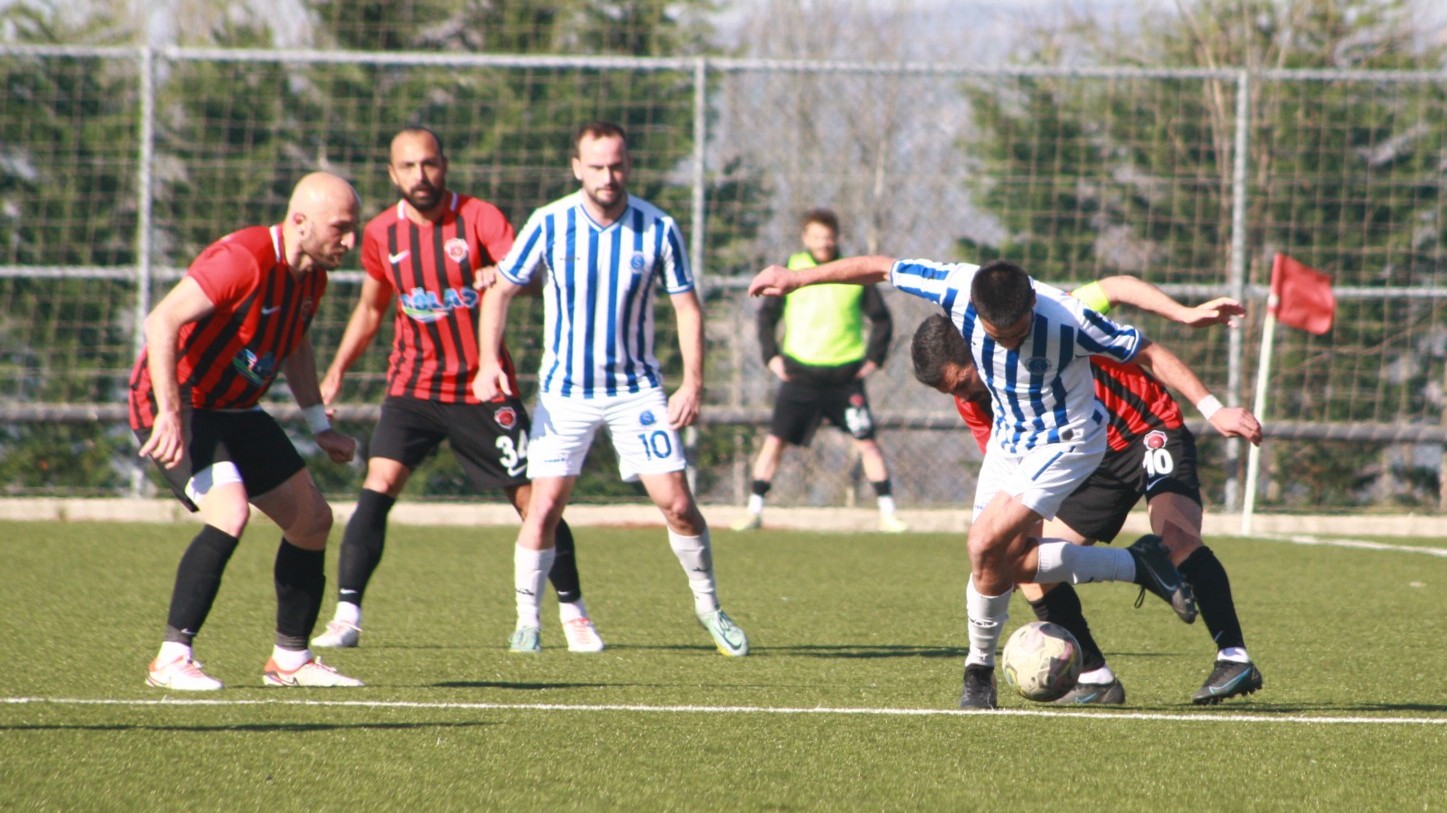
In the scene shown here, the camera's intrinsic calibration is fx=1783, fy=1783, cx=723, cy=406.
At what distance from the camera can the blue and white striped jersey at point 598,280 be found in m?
6.48

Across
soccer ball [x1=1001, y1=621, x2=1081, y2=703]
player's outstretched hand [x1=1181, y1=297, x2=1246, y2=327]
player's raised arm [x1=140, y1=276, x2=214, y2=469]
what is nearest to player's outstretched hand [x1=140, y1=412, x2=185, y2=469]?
player's raised arm [x1=140, y1=276, x2=214, y2=469]

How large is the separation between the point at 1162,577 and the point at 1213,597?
13.2 inches

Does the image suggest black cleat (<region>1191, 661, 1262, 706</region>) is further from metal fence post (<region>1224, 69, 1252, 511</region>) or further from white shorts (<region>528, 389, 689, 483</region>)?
metal fence post (<region>1224, 69, 1252, 511</region>)

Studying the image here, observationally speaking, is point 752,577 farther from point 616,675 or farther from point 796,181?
point 796,181

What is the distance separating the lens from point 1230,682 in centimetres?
522

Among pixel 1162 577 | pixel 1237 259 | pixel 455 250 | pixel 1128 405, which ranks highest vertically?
pixel 1237 259

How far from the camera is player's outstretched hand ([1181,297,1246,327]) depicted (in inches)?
196

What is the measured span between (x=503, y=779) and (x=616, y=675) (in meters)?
1.81

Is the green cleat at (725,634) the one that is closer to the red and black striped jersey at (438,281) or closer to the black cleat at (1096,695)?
the red and black striped jersey at (438,281)

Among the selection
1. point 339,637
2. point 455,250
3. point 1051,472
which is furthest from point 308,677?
point 1051,472

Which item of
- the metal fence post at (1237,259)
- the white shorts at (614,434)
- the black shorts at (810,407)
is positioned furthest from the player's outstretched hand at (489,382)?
the metal fence post at (1237,259)

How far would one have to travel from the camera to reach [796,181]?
1219 centimetres

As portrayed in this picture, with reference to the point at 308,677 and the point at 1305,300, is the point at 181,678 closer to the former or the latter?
the point at 308,677

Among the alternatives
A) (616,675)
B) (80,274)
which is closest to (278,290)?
(616,675)
